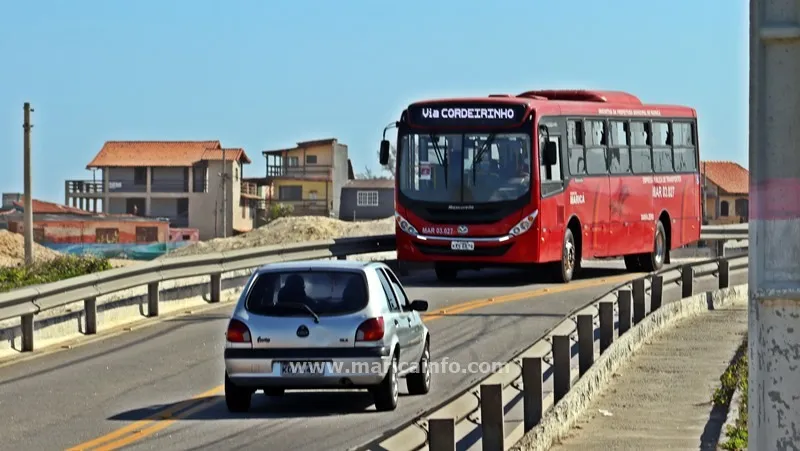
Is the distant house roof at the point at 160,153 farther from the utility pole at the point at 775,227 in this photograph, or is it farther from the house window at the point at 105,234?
the utility pole at the point at 775,227

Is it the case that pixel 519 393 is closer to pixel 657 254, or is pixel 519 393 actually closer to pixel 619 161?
pixel 619 161

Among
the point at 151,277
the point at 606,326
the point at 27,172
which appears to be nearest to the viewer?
the point at 606,326

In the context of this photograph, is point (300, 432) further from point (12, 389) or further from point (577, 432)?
point (12, 389)

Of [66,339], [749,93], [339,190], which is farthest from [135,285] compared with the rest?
[339,190]

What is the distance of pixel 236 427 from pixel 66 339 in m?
7.73

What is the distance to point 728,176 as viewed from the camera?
144 m

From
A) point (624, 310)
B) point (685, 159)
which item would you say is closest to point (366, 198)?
point (685, 159)

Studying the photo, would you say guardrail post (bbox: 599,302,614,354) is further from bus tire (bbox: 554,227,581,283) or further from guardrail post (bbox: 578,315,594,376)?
bus tire (bbox: 554,227,581,283)

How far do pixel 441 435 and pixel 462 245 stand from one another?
21764mm

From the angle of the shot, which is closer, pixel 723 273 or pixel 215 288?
pixel 215 288

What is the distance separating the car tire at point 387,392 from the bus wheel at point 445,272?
1656 cm

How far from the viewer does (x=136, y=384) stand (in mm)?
16500

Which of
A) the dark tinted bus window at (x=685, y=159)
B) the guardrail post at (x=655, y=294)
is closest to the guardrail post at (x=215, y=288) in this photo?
the guardrail post at (x=655, y=294)

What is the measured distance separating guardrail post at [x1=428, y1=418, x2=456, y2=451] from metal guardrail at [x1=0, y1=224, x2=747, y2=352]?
466 inches
